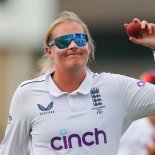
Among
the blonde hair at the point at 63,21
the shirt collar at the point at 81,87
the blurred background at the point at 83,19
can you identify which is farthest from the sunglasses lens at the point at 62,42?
the blurred background at the point at 83,19

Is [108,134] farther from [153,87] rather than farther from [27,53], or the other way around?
[27,53]

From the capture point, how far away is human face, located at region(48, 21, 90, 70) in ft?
27.5

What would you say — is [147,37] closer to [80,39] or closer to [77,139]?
[80,39]

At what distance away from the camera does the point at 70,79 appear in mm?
8617

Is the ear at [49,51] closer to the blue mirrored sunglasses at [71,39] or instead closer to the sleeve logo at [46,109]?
the blue mirrored sunglasses at [71,39]

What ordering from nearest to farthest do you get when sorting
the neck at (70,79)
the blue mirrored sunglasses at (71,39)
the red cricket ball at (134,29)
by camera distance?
the red cricket ball at (134,29) → the blue mirrored sunglasses at (71,39) → the neck at (70,79)

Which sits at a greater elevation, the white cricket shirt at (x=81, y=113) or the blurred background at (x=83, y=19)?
the blurred background at (x=83, y=19)

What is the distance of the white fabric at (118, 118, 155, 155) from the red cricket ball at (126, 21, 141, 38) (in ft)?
7.85

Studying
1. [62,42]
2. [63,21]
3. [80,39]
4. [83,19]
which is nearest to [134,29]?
[80,39]

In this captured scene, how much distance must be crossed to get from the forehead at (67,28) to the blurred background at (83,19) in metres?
16.4

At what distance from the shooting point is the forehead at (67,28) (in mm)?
8594

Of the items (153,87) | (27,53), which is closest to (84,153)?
(153,87)

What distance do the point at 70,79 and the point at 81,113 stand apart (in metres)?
0.33

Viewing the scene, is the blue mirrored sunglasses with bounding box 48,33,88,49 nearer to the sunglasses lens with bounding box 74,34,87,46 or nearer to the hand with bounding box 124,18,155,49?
the sunglasses lens with bounding box 74,34,87,46
